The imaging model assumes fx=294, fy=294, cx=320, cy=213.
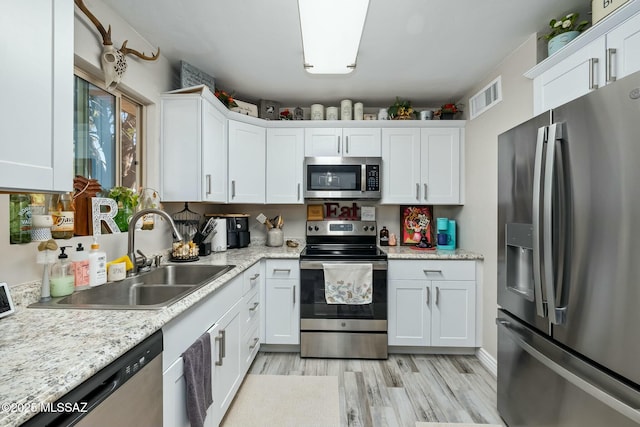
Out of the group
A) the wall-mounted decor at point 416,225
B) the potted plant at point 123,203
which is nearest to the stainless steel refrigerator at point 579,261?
the wall-mounted decor at point 416,225

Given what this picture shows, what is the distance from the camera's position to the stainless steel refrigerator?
980 mm

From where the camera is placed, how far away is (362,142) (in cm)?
293

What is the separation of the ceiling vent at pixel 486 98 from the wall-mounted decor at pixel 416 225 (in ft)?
3.39

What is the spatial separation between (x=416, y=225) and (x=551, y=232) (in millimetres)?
1944

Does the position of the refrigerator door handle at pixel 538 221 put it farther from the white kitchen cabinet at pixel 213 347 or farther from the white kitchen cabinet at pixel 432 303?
the white kitchen cabinet at pixel 213 347

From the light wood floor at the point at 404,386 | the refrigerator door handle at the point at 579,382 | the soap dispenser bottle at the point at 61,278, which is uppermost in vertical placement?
the soap dispenser bottle at the point at 61,278

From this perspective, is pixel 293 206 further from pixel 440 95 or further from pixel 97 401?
pixel 97 401

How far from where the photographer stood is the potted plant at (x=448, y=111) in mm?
2908

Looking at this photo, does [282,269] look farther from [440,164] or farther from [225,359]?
[440,164]

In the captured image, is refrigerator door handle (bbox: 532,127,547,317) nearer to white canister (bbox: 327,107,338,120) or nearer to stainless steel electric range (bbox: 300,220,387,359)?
stainless steel electric range (bbox: 300,220,387,359)

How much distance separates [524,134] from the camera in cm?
147

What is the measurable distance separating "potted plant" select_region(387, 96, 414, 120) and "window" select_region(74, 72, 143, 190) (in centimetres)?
221

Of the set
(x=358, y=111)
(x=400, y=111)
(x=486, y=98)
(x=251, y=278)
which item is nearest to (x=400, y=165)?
(x=400, y=111)

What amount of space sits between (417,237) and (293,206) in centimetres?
139
